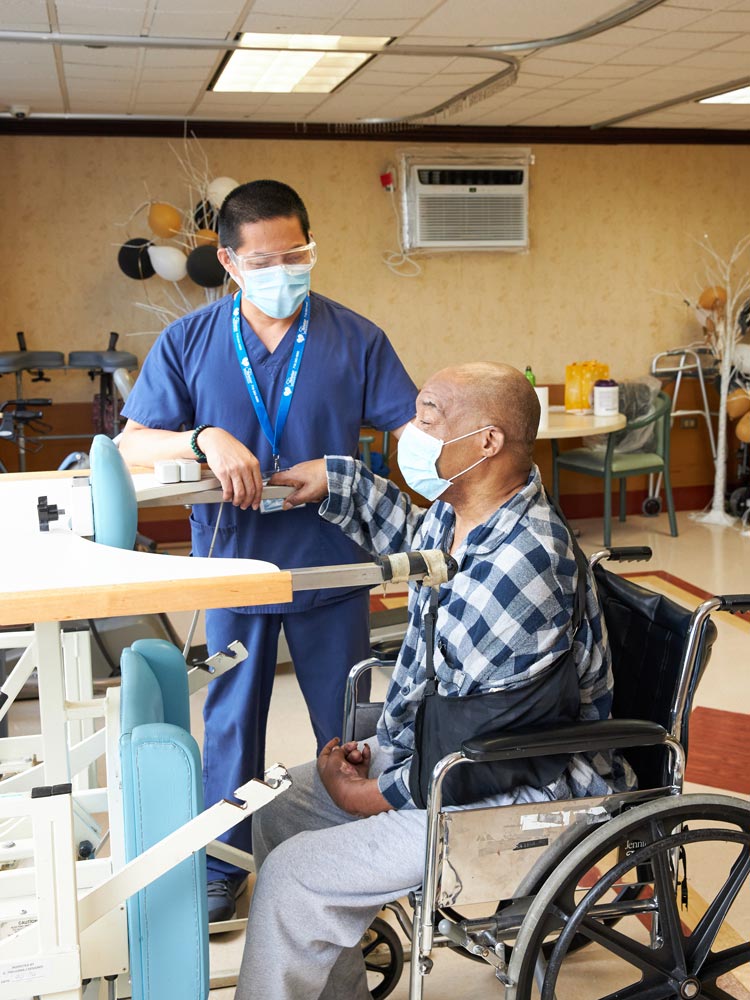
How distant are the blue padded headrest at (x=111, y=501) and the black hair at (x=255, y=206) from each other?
2.42 feet

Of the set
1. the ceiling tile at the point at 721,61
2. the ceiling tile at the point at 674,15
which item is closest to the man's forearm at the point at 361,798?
the ceiling tile at the point at 674,15

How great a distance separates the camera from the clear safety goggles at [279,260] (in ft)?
6.63

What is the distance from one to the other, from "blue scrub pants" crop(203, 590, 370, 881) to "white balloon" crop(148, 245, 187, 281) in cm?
342

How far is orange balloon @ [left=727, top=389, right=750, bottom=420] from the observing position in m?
5.82

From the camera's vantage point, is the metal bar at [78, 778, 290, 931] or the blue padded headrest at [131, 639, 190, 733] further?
the blue padded headrest at [131, 639, 190, 733]

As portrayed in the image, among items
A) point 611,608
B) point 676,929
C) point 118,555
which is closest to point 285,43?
point 611,608

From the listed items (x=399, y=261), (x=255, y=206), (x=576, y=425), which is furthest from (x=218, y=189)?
(x=255, y=206)

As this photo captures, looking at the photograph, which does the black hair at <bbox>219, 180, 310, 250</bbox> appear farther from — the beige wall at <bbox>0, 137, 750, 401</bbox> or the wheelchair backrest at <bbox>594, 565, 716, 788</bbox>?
the beige wall at <bbox>0, 137, 750, 401</bbox>

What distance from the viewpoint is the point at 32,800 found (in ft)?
3.82

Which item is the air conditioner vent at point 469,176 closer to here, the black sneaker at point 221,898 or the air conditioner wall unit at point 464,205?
the air conditioner wall unit at point 464,205

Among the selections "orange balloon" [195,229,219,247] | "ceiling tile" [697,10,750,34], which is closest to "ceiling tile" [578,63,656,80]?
"ceiling tile" [697,10,750,34]

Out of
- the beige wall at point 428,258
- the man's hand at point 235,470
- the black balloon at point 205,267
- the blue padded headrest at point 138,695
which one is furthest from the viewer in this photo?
the beige wall at point 428,258

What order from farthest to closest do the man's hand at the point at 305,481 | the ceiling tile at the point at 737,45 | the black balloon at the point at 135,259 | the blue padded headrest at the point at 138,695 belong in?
the black balloon at the point at 135,259 → the ceiling tile at the point at 737,45 → the man's hand at the point at 305,481 → the blue padded headrest at the point at 138,695

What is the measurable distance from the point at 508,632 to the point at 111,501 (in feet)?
1.86
